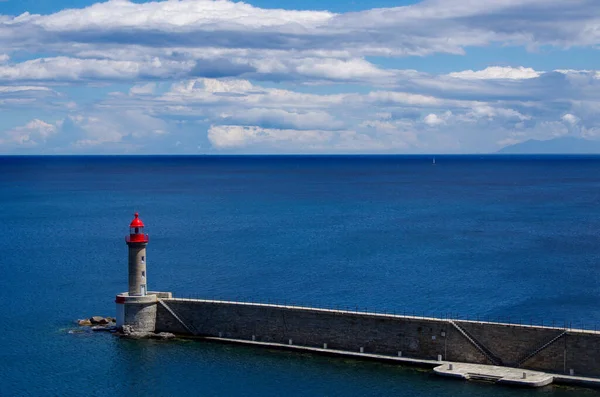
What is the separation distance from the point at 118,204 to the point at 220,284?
300 feet

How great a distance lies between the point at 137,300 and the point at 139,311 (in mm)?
742

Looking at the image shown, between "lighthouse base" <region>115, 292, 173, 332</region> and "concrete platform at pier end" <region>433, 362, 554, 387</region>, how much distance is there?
1897cm

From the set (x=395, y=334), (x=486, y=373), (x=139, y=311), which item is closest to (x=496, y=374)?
(x=486, y=373)

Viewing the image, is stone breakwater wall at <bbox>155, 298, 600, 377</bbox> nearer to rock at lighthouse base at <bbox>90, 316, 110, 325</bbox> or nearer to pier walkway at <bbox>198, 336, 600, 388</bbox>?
pier walkway at <bbox>198, 336, 600, 388</bbox>

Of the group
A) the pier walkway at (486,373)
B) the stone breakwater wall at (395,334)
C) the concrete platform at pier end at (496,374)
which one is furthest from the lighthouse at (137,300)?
the concrete platform at pier end at (496,374)

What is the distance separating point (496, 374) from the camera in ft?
142

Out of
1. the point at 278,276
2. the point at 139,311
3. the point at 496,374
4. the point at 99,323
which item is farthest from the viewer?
the point at 278,276

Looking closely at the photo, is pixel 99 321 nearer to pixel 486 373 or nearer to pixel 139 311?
pixel 139 311

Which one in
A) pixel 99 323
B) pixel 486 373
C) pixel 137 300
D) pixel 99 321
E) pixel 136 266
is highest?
pixel 136 266

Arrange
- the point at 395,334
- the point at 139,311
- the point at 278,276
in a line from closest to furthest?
the point at 395,334
the point at 139,311
the point at 278,276

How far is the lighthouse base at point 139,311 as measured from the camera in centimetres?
5384

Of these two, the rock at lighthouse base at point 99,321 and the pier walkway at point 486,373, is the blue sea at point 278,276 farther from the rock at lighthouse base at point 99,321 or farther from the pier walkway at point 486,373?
the rock at lighthouse base at point 99,321

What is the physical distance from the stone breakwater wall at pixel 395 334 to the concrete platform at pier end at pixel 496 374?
55cm

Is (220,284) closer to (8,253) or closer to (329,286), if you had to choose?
(329,286)
